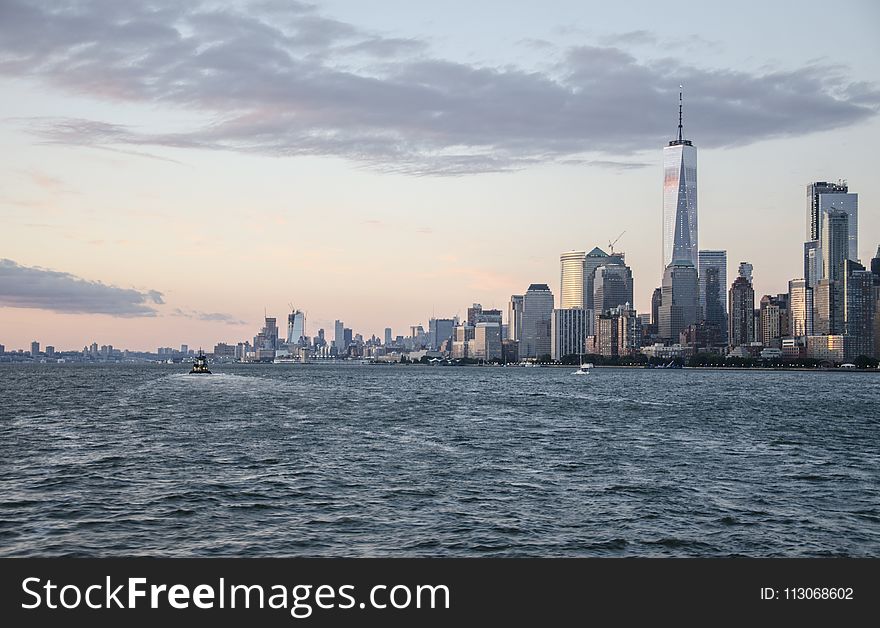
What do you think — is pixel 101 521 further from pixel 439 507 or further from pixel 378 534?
pixel 439 507

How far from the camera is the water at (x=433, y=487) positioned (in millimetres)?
34406

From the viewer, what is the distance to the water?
113 feet

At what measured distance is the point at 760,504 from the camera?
43188 mm

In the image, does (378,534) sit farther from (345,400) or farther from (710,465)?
(345,400)

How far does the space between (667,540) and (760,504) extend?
10.5 m

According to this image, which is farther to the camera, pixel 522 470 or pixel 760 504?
pixel 522 470

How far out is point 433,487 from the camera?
4703 centimetres

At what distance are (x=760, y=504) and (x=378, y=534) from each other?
63.0ft
